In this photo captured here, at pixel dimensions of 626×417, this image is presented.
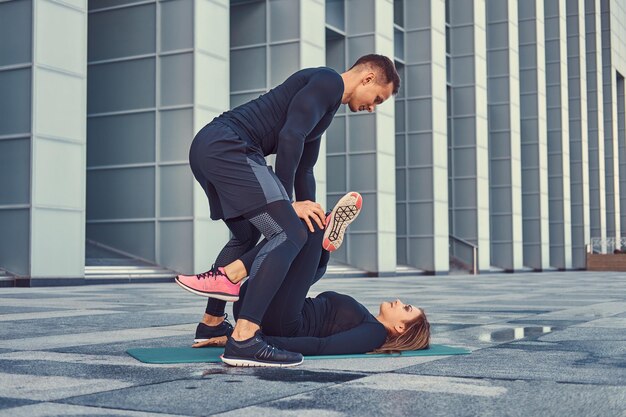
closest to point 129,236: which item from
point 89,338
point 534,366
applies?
point 89,338

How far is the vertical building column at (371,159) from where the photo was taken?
24812 millimetres

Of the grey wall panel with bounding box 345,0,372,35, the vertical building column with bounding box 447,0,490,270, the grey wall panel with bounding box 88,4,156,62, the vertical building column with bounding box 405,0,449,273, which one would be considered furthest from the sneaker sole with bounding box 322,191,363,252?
the vertical building column with bounding box 447,0,490,270

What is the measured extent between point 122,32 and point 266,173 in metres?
16.1

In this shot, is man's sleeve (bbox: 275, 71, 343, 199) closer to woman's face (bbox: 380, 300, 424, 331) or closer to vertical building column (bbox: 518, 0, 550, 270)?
woman's face (bbox: 380, 300, 424, 331)

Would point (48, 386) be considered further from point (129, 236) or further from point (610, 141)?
point (610, 141)

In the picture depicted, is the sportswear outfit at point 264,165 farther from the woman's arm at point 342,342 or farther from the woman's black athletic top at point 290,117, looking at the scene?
the woman's arm at point 342,342

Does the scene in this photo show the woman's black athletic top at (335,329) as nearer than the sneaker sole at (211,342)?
Yes

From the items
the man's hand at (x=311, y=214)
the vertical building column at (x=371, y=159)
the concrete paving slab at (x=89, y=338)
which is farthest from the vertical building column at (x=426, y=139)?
the man's hand at (x=311, y=214)

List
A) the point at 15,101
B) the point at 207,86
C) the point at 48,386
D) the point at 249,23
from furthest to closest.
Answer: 1. the point at 249,23
2. the point at 207,86
3. the point at 15,101
4. the point at 48,386

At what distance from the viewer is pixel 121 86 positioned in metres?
19.5

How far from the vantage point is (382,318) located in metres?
4.93

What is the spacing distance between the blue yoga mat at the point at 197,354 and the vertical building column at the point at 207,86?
13073mm

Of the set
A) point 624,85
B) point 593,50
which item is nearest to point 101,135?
point 593,50

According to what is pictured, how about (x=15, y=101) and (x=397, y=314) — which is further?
(x=15, y=101)
